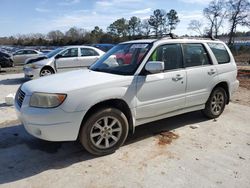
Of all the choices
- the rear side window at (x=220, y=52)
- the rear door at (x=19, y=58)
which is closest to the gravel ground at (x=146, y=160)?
the rear side window at (x=220, y=52)

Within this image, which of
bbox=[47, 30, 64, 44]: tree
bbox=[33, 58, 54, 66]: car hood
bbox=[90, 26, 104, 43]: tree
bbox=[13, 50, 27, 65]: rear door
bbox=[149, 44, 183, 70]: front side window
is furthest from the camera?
bbox=[47, 30, 64, 44]: tree

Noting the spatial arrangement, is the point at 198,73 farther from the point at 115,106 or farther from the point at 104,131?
the point at 104,131

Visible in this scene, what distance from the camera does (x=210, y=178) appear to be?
3.62 meters

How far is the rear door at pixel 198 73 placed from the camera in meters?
5.29

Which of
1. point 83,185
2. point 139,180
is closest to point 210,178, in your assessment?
point 139,180

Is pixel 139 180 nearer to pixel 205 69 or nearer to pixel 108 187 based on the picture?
pixel 108 187

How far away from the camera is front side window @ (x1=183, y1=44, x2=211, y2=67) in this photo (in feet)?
17.4

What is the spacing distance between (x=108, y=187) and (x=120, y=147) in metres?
1.22

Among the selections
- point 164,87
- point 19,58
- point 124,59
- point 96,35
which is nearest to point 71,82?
point 124,59

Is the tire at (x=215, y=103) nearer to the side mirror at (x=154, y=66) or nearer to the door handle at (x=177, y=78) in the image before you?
the door handle at (x=177, y=78)

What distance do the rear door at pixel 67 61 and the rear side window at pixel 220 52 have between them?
24.6 ft

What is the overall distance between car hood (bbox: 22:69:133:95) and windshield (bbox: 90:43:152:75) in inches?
9.0

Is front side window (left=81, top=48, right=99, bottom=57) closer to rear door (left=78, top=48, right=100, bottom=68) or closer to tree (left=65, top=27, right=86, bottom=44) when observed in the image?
rear door (left=78, top=48, right=100, bottom=68)

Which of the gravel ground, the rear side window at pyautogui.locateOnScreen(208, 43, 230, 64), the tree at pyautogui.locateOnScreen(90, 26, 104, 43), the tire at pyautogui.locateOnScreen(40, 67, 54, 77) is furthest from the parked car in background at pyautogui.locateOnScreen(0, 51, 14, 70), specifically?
the tree at pyautogui.locateOnScreen(90, 26, 104, 43)
